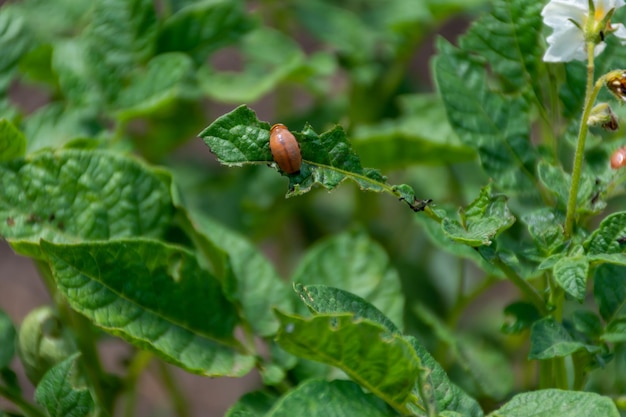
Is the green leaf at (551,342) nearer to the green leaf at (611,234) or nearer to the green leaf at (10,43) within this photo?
the green leaf at (611,234)

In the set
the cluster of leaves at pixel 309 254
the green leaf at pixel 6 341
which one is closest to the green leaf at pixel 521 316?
the cluster of leaves at pixel 309 254

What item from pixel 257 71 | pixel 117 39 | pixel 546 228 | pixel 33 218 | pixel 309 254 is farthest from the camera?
pixel 257 71

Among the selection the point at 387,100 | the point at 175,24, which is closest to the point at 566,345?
the point at 175,24

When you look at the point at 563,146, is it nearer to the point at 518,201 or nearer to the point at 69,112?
the point at 518,201

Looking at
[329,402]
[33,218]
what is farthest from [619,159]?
[33,218]

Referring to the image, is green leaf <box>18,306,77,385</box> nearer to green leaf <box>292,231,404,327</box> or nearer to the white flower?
green leaf <box>292,231,404,327</box>

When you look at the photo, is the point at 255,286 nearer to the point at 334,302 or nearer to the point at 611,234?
the point at 334,302

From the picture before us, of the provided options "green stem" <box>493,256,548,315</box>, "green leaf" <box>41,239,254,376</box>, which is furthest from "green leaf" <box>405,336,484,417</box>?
"green leaf" <box>41,239,254,376</box>
